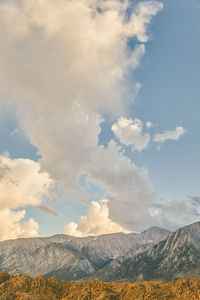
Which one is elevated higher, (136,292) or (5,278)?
(5,278)

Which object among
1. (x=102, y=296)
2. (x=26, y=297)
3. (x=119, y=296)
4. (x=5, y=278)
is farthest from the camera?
(x=5, y=278)

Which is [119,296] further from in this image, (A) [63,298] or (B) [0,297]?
→ (B) [0,297]

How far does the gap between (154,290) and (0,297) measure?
97.9 m

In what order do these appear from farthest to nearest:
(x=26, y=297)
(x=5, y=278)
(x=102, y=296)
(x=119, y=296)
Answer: (x=5, y=278) < (x=119, y=296) < (x=102, y=296) < (x=26, y=297)

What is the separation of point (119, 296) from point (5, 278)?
8367 cm

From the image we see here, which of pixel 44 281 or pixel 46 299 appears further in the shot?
pixel 44 281

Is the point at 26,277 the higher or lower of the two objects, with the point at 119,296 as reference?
higher

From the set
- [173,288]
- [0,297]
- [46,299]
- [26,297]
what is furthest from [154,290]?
[0,297]

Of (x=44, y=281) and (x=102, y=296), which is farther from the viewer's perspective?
(x=44, y=281)

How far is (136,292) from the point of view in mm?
176375

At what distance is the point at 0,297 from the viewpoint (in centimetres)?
14738

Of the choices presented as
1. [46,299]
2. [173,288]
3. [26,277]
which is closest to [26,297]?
[46,299]

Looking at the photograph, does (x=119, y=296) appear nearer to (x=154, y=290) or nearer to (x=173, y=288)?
(x=154, y=290)

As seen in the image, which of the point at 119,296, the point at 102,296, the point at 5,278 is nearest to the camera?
the point at 102,296
